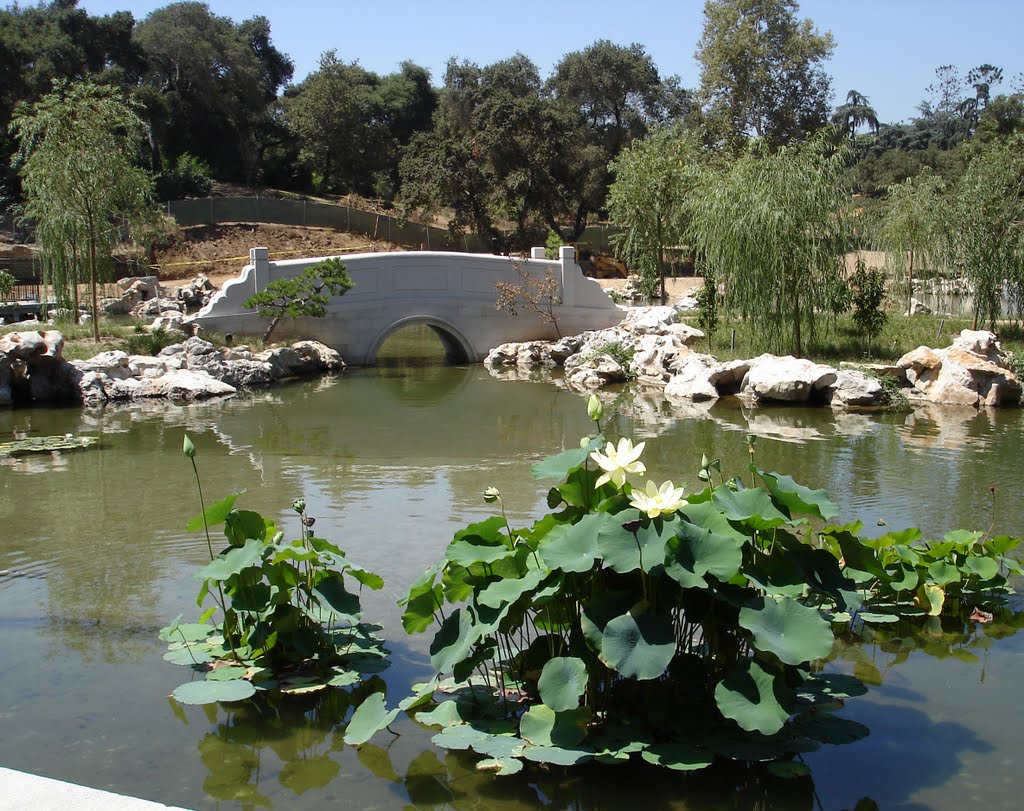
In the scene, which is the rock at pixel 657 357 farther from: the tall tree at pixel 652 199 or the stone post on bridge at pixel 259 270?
the stone post on bridge at pixel 259 270

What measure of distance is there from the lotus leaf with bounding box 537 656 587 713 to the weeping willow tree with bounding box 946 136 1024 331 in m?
18.4

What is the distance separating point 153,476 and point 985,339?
13363 millimetres

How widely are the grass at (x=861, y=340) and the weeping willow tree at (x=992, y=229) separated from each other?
883mm

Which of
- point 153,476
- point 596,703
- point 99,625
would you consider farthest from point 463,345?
point 596,703

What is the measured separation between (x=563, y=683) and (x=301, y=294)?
1962 cm

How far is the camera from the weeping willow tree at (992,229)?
19703 millimetres

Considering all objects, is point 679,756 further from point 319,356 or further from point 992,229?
point 319,356

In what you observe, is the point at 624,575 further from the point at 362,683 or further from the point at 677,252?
the point at 677,252

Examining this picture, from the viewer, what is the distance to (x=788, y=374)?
1708cm

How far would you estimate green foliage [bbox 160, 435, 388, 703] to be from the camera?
17.4 feet

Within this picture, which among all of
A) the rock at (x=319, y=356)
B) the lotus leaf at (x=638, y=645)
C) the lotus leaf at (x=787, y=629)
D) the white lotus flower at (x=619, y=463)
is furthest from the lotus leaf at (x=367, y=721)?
the rock at (x=319, y=356)

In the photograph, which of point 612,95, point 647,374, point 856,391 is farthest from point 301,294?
point 612,95

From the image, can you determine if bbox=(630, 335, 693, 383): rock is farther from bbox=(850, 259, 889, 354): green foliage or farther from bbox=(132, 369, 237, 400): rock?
bbox=(132, 369, 237, 400): rock

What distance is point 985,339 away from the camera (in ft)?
55.9
